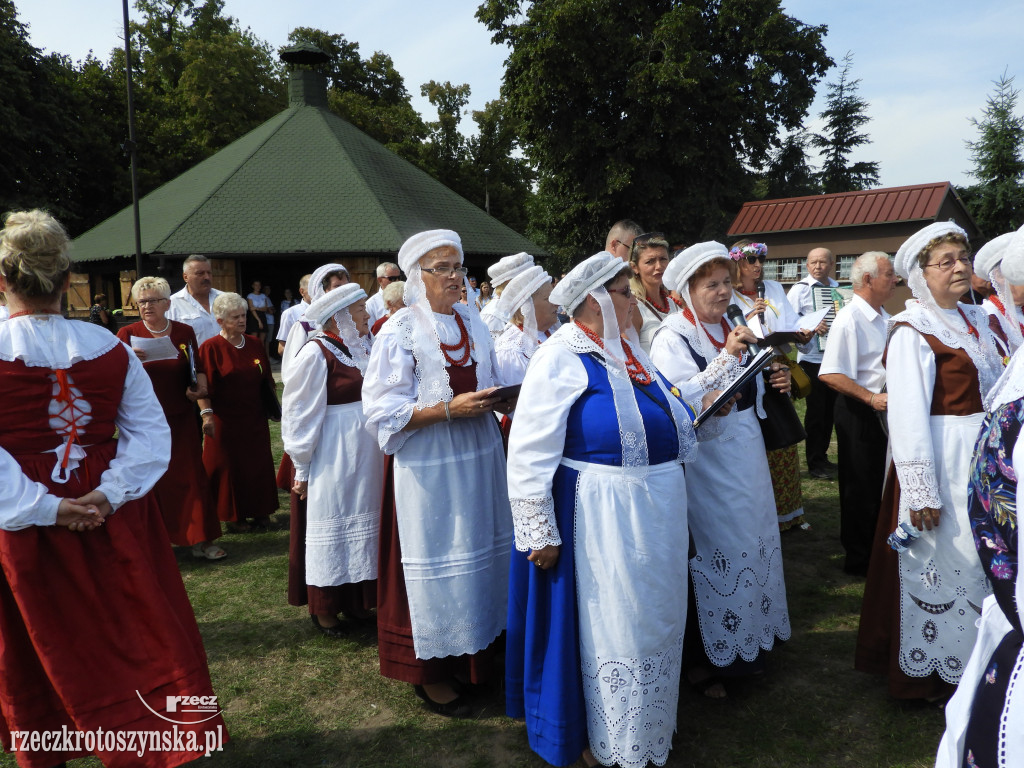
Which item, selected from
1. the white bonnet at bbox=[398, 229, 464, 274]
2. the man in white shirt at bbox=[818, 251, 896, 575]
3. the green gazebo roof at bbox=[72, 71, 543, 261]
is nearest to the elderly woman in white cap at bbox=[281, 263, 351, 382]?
the white bonnet at bbox=[398, 229, 464, 274]

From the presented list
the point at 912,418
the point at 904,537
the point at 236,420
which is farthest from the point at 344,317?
the point at 904,537

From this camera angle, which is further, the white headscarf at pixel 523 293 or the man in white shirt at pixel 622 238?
the man in white shirt at pixel 622 238

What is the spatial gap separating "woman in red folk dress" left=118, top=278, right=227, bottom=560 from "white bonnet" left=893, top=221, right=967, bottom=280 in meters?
4.72

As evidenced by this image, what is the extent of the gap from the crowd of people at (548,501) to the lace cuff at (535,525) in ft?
0.04

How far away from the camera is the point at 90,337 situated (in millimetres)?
2730

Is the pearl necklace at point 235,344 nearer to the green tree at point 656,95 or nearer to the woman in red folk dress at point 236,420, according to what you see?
the woman in red folk dress at point 236,420

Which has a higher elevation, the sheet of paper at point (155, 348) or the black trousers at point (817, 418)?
the sheet of paper at point (155, 348)

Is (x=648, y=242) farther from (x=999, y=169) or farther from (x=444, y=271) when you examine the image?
(x=999, y=169)

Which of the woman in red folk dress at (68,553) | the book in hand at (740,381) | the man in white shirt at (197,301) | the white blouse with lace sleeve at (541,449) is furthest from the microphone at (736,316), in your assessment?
the man in white shirt at (197,301)

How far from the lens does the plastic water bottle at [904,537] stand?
3105mm

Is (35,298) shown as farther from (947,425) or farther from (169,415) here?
(947,425)

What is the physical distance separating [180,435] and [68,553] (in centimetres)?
302

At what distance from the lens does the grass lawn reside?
3029mm

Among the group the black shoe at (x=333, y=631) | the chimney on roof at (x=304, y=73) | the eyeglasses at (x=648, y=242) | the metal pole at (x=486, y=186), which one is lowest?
the black shoe at (x=333, y=631)
